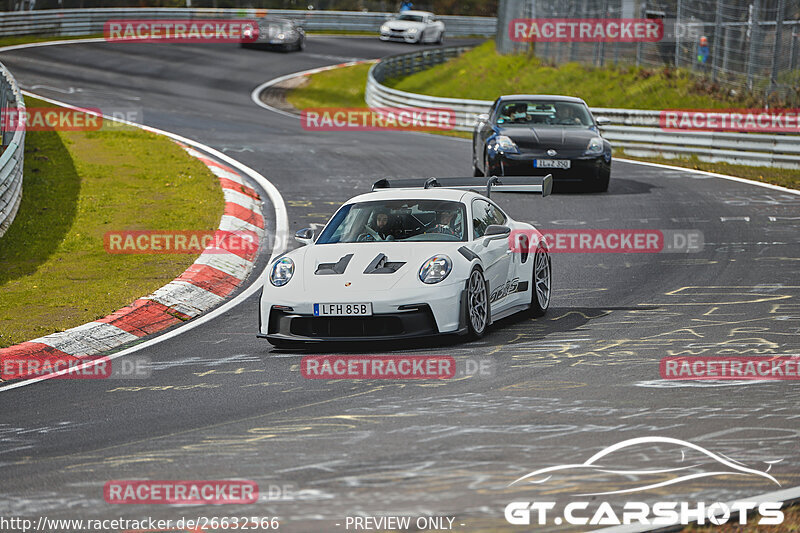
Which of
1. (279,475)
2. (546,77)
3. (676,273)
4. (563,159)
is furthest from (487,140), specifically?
(546,77)

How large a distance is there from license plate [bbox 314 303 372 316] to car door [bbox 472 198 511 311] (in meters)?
1.27

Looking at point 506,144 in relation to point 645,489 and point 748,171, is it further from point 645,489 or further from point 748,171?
point 645,489

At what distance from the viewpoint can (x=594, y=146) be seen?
18.4 meters

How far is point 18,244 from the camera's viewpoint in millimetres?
14078

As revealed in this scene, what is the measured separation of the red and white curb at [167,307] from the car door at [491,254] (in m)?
2.90

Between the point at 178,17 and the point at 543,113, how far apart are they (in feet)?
127

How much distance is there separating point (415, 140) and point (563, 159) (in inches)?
346

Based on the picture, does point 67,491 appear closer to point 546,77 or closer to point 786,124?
point 786,124

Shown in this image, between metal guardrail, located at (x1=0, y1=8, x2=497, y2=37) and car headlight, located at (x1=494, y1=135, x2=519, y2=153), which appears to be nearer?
car headlight, located at (x1=494, y1=135, x2=519, y2=153)
